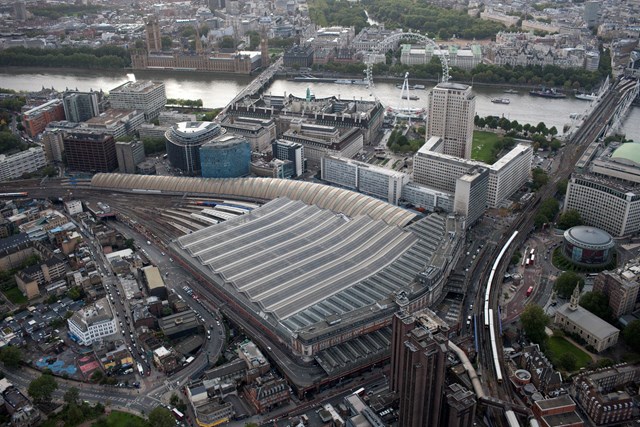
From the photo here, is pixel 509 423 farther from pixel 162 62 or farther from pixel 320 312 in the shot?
pixel 162 62

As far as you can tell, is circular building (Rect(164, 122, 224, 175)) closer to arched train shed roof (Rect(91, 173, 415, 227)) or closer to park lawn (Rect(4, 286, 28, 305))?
arched train shed roof (Rect(91, 173, 415, 227))

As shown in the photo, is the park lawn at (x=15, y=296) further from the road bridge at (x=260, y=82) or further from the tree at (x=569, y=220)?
the tree at (x=569, y=220)

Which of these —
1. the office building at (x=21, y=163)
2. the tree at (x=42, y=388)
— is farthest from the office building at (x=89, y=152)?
the tree at (x=42, y=388)

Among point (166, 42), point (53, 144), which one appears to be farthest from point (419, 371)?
point (166, 42)

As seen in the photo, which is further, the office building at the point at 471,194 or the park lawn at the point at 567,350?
the office building at the point at 471,194

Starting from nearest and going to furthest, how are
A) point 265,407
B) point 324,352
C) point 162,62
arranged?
point 265,407 → point 324,352 → point 162,62

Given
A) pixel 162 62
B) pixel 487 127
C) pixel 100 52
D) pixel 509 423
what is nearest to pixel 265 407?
pixel 509 423

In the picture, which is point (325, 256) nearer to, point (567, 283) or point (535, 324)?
point (535, 324)
